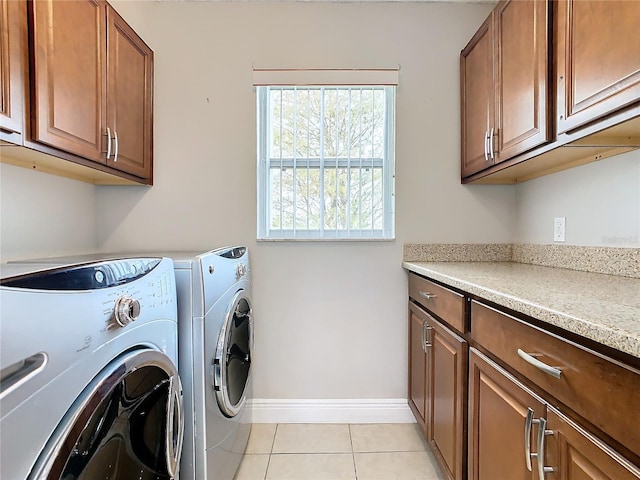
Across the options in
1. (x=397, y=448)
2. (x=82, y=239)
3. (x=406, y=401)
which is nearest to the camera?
(x=397, y=448)

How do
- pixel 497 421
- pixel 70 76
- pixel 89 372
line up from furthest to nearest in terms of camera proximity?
pixel 70 76 < pixel 497 421 < pixel 89 372

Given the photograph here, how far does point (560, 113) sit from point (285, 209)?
4.49 ft

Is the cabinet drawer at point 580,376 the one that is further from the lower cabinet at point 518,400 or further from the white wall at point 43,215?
the white wall at point 43,215

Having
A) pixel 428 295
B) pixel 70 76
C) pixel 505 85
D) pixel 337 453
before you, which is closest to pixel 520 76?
pixel 505 85

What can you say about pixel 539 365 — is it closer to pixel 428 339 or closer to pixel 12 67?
pixel 428 339

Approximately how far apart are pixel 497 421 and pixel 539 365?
32 cm

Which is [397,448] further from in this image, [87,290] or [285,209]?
[87,290]

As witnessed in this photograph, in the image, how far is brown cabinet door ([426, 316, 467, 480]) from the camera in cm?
125

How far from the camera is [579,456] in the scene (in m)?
0.70

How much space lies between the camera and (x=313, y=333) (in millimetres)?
2061

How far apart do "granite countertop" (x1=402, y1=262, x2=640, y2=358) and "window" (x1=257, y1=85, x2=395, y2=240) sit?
752 mm

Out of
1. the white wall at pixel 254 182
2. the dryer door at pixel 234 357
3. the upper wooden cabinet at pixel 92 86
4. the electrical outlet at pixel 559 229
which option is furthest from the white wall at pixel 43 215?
the electrical outlet at pixel 559 229

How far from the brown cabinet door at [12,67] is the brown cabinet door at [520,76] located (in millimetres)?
1783

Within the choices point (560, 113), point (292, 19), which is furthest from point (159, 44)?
point (560, 113)
